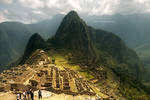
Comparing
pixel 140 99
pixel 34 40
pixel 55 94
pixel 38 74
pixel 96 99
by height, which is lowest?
pixel 140 99

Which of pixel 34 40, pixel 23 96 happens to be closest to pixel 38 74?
pixel 23 96

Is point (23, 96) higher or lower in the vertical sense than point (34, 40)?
lower

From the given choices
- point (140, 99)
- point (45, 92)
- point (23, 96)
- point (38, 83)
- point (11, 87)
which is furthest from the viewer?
point (140, 99)

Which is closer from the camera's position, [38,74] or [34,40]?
[38,74]

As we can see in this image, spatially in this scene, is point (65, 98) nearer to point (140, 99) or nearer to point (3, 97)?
point (3, 97)

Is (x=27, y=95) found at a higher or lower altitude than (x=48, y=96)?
higher

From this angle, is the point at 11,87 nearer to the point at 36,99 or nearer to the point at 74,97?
the point at 36,99

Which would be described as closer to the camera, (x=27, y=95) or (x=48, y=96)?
(x=27, y=95)

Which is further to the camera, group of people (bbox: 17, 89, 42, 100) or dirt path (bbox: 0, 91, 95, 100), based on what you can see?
dirt path (bbox: 0, 91, 95, 100)

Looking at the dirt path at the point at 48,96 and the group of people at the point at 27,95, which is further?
the dirt path at the point at 48,96

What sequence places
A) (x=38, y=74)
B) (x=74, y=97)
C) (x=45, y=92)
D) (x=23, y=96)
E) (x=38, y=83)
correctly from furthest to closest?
1. (x=38, y=74)
2. (x=38, y=83)
3. (x=74, y=97)
4. (x=45, y=92)
5. (x=23, y=96)
